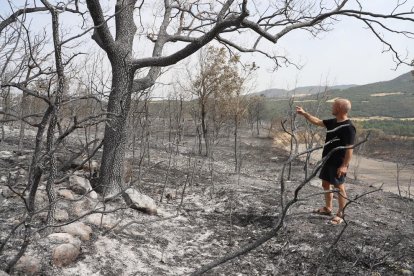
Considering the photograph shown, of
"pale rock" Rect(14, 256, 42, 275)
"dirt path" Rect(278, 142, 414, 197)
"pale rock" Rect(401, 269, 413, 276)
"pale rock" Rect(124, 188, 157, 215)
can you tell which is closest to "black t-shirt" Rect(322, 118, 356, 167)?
"pale rock" Rect(401, 269, 413, 276)

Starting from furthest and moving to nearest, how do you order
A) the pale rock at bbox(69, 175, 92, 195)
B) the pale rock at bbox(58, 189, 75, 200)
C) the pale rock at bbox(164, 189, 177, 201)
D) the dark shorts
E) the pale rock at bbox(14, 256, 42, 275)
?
the pale rock at bbox(164, 189, 177, 201) < the pale rock at bbox(69, 175, 92, 195) < the pale rock at bbox(58, 189, 75, 200) < the dark shorts < the pale rock at bbox(14, 256, 42, 275)

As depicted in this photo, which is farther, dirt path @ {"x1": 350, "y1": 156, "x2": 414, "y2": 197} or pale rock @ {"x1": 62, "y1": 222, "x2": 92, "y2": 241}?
dirt path @ {"x1": 350, "y1": 156, "x2": 414, "y2": 197}

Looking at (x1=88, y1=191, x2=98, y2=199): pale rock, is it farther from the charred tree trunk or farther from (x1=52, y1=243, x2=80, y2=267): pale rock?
(x1=52, y1=243, x2=80, y2=267): pale rock

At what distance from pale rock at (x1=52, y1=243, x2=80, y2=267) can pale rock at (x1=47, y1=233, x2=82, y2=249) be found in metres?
0.08

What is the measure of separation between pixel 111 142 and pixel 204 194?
2.53 metres

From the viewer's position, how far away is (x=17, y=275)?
131 inches

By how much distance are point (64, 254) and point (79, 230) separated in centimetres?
61

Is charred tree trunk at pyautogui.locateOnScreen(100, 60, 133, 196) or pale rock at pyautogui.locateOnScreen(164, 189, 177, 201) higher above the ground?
charred tree trunk at pyautogui.locateOnScreen(100, 60, 133, 196)

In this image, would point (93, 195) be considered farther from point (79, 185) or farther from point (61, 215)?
point (61, 215)

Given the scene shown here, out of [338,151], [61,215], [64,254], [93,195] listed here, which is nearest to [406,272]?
[338,151]

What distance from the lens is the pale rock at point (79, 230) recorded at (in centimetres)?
429

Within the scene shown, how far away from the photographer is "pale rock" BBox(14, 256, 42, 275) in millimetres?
3385

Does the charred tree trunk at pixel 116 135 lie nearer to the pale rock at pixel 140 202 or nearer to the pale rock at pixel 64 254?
the pale rock at pixel 140 202

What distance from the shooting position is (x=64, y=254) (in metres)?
3.76
